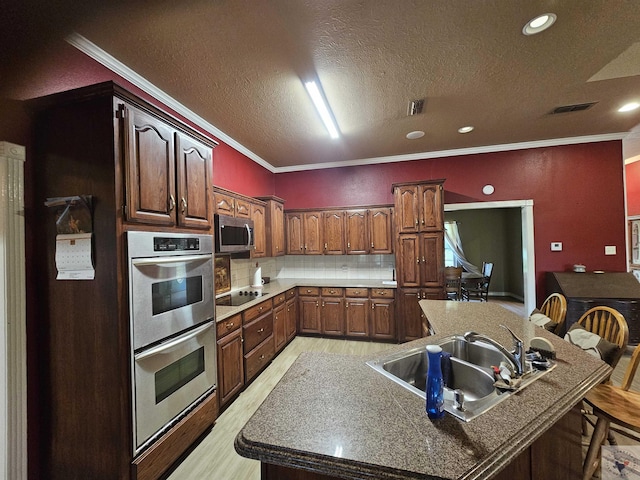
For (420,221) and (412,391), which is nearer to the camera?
(412,391)

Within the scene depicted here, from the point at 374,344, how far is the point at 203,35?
3961 millimetres

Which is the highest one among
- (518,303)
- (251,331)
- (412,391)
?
(412,391)

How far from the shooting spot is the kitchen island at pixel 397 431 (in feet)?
2.58

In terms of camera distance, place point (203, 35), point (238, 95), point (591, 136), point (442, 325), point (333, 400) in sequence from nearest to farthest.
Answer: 1. point (333, 400)
2. point (203, 35)
3. point (442, 325)
4. point (238, 95)
5. point (591, 136)

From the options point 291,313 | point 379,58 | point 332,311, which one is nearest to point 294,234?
point 291,313

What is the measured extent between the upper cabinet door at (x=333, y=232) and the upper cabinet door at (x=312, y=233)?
0.28 feet

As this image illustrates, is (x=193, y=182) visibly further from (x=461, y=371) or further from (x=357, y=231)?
(x=357, y=231)

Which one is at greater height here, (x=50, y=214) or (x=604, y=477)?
(x=50, y=214)

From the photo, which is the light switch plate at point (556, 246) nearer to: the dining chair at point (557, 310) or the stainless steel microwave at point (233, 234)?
the dining chair at point (557, 310)

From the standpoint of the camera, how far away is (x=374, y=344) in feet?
13.1

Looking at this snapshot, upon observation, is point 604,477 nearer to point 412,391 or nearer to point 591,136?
point 412,391

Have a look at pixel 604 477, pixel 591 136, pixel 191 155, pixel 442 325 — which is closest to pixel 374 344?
pixel 442 325

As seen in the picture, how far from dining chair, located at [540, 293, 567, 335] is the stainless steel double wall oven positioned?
2.72m

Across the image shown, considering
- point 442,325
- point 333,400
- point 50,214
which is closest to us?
point 333,400
